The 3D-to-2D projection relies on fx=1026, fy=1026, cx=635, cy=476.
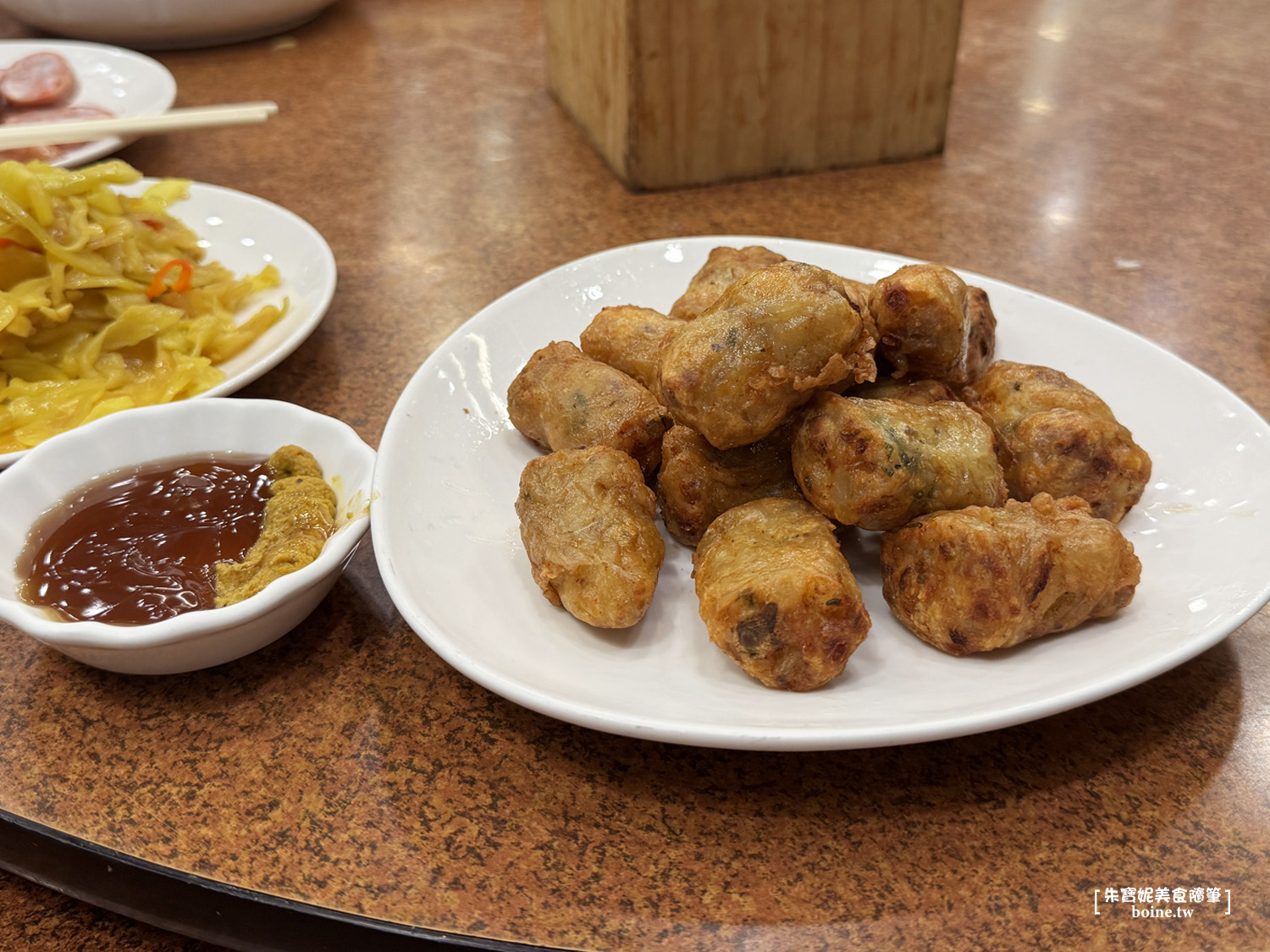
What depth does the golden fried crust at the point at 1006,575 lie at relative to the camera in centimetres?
130

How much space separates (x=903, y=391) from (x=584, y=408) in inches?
19.5

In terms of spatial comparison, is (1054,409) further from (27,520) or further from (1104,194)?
(1104,194)

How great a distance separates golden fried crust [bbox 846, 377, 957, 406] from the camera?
156 cm

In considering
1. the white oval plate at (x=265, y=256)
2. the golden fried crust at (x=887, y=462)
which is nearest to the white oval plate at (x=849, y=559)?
the golden fried crust at (x=887, y=462)

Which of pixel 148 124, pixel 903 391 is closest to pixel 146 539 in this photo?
pixel 903 391

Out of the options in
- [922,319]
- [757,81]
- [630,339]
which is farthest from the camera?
[757,81]

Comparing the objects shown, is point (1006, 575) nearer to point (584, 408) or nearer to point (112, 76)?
point (584, 408)

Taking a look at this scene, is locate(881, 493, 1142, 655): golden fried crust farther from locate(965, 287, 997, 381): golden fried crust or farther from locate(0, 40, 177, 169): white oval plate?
locate(0, 40, 177, 169): white oval plate

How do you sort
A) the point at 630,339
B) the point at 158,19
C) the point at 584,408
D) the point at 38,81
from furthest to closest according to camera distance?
the point at 158,19 < the point at 38,81 < the point at 630,339 < the point at 584,408

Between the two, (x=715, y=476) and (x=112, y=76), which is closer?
(x=715, y=476)

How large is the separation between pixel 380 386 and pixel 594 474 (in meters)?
0.91

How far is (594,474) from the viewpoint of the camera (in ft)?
4.82

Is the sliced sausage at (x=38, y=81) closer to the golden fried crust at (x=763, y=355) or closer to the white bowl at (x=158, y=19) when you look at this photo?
the white bowl at (x=158, y=19)

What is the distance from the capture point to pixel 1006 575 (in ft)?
4.23
